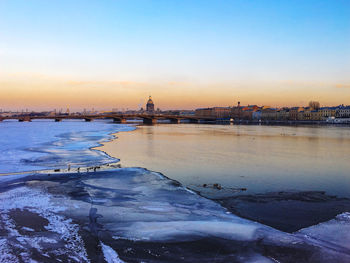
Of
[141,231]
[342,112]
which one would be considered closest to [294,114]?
[342,112]

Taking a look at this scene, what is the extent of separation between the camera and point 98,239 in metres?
4.59

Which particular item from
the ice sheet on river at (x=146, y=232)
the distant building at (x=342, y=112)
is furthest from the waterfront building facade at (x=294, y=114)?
the ice sheet on river at (x=146, y=232)

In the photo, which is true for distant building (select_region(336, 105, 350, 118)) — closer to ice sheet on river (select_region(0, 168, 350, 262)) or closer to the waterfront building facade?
the waterfront building facade

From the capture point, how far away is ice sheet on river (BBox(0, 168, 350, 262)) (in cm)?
415

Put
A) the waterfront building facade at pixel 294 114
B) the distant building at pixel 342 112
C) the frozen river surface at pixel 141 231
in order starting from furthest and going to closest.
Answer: the waterfront building facade at pixel 294 114, the distant building at pixel 342 112, the frozen river surface at pixel 141 231

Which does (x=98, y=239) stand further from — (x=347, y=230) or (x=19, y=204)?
(x=347, y=230)

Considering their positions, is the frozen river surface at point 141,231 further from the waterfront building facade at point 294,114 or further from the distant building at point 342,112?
the waterfront building facade at point 294,114

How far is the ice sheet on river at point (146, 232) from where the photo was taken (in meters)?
4.15

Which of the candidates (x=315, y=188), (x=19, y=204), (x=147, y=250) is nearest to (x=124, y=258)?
(x=147, y=250)

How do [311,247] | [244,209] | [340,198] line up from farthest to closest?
[340,198]
[244,209]
[311,247]

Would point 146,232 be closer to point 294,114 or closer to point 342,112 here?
point 342,112

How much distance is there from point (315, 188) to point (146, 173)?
508 cm

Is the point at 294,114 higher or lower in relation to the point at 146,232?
higher

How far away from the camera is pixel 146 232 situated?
4918 mm
